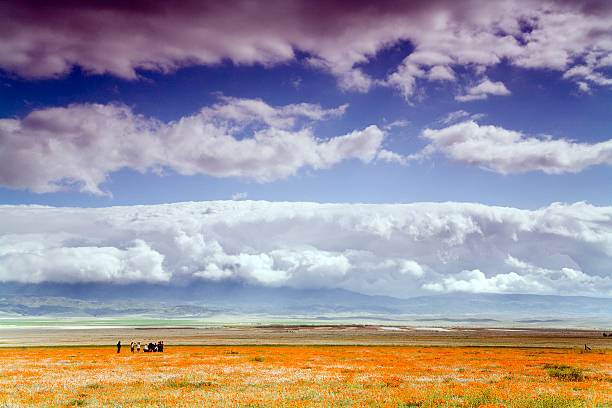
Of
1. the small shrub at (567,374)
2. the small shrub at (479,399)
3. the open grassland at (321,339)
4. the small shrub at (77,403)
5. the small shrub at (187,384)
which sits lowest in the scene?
the open grassland at (321,339)

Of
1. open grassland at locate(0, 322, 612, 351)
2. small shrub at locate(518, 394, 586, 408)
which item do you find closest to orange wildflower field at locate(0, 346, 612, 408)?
small shrub at locate(518, 394, 586, 408)

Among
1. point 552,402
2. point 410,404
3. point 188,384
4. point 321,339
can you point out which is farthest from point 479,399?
point 321,339

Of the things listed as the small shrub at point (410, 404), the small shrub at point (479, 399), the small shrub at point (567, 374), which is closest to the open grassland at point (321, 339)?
the small shrub at point (567, 374)

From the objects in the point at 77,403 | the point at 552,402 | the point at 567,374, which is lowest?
the point at 567,374

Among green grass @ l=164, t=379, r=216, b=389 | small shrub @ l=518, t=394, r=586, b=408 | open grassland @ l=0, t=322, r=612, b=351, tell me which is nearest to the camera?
small shrub @ l=518, t=394, r=586, b=408

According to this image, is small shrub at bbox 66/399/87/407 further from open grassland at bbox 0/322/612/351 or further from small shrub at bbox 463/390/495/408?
open grassland at bbox 0/322/612/351

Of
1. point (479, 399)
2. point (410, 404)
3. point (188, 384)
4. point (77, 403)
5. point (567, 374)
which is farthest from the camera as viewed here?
point (567, 374)

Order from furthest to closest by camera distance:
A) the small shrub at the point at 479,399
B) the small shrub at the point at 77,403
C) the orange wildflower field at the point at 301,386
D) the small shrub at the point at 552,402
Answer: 1. the orange wildflower field at the point at 301,386
2. the small shrub at the point at 77,403
3. the small shrub at the point at 479,399
4. the small shrub at the point at 552,402

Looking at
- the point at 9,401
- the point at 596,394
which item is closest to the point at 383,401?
the point at 596,394

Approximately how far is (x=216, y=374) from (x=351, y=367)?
12033 mm

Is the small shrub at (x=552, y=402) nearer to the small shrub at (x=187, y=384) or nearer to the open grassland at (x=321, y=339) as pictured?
the small shrub at (x=187, y=384)

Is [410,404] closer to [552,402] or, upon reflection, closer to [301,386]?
[552,402]

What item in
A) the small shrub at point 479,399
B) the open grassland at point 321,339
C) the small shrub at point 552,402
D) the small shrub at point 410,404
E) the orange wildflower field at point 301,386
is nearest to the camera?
the small shrub at point 552,402

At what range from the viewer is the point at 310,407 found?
2083cm
